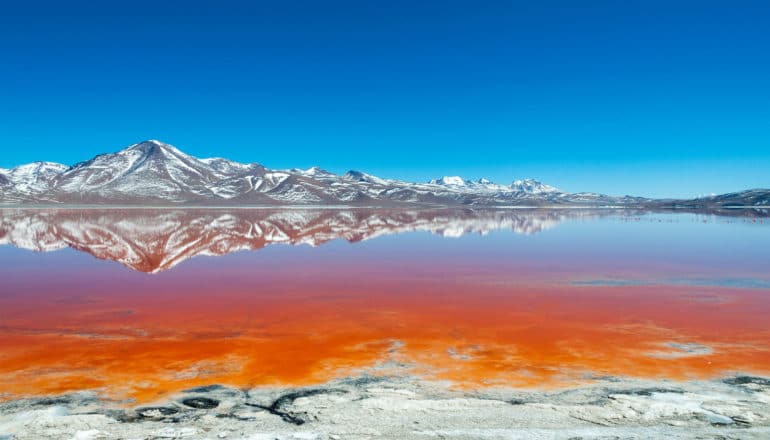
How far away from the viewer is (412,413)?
8.08m

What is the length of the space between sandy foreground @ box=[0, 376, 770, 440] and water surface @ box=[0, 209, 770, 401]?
0.65 meters

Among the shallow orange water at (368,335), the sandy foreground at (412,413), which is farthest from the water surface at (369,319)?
the sandy foreground at (412,413)

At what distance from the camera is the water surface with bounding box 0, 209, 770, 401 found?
33.5ft

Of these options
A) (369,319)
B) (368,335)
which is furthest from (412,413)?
(369,319)

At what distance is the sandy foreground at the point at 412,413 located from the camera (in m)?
7.37

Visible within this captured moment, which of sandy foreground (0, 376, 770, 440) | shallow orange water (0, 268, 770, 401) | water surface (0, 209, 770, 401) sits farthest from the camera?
water surface (0, 209, 770, 401)

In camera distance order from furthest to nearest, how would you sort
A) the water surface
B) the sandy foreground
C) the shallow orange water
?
the water surface, the shallow orange water, the sandy foreground

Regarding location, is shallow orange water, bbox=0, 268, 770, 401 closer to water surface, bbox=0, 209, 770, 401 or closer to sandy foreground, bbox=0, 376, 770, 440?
water surface, bbox=0, 209, 770, 401

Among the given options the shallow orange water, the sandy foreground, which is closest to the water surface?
the shallow orange water

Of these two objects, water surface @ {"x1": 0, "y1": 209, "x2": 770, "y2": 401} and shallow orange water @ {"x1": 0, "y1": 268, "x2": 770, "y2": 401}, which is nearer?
shallow orange water @ {"x1": 0, "y1": 268, "x2": 770, "y2": 401}

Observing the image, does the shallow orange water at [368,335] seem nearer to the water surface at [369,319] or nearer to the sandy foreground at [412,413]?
the water surface at [369,319]

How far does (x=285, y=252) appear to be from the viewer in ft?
106

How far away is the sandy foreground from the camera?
24.2ft

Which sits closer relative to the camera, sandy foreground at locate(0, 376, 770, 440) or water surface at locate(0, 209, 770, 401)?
sandy foreground at locate(0, 376, 770, 440)
